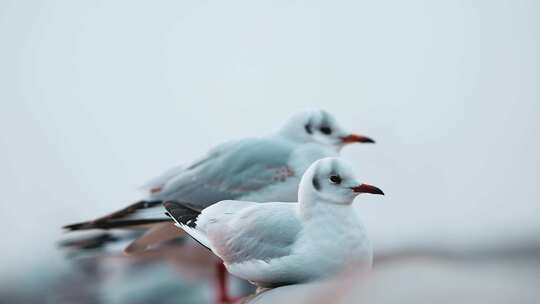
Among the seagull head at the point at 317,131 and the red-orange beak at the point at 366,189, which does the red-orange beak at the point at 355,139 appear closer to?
the seagull head at the point at 317,131

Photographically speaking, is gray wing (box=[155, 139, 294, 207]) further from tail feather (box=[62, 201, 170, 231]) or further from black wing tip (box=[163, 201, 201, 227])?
black wing tip (box=[163, 201, 201, 227])

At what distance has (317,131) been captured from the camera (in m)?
4.07

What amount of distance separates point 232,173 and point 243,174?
5 cm

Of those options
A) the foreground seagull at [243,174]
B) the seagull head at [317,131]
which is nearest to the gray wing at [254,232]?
the foreground seagull at [243,174]

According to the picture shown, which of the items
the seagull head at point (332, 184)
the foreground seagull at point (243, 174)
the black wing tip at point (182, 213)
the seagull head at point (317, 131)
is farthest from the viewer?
the seagull head at point (317, 131)

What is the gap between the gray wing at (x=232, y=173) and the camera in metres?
3.74

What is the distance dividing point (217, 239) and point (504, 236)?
1223 mm

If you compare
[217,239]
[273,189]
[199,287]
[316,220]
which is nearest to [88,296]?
[199,287]

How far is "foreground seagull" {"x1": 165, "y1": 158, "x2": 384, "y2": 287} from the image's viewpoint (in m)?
2.68

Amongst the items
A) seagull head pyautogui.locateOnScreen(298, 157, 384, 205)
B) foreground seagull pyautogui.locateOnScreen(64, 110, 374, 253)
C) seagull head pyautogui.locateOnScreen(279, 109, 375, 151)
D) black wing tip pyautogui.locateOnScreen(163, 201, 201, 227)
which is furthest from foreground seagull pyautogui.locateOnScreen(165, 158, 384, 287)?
seagull head pyautogui.locateOnScreen(279, 109, 375, 151)

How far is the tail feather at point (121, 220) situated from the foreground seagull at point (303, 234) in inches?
38.3

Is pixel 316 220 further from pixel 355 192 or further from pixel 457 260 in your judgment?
pixel 457 260

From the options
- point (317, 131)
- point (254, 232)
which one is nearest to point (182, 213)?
point (254, 232)

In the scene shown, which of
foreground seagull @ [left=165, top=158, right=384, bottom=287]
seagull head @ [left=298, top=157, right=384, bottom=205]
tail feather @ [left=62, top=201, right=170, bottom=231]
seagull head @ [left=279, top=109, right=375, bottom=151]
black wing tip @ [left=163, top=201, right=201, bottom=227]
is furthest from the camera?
seagull head @ [left=279, top=109, right=375, bottom=151]
